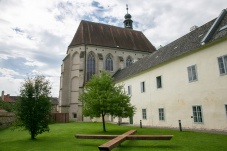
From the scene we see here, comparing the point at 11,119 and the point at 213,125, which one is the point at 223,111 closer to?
the point at 213,125

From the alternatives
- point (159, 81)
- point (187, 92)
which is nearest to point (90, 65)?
point (159, 81)

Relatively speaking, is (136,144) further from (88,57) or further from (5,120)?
(88,57)

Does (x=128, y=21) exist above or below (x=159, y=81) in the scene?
above

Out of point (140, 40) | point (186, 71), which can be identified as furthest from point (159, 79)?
point (140, 40)

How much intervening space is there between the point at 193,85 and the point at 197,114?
95.7 inches

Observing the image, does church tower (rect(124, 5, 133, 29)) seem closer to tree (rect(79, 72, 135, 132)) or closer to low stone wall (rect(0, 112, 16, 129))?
tree (rect(79, 72, 135, 132))

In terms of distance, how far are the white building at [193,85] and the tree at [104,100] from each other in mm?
4504

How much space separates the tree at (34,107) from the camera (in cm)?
1335

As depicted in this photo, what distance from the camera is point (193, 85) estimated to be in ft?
51.6

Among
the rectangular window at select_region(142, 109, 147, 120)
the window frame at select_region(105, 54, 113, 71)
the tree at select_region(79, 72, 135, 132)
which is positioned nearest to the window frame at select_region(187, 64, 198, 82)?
the tree at select_region(79, 72, 135, 132)

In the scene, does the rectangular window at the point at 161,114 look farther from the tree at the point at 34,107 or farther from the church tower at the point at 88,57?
the church tower at the point at 88,57

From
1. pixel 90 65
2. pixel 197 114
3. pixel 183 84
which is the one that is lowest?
pixel 197 114

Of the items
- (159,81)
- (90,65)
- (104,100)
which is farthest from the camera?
(90,65)

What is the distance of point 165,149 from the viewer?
8203 millimetres
